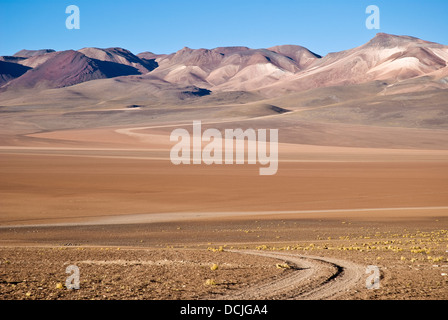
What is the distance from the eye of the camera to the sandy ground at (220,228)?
10438 millimetres

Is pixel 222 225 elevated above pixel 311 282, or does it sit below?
below

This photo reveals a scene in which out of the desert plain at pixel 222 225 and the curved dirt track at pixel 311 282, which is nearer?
the curved dirt track at pixel 311 282

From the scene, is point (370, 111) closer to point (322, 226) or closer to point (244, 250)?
point (322, 226)

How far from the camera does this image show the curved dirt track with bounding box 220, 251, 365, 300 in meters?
9.53

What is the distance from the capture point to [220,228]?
22.9 metres

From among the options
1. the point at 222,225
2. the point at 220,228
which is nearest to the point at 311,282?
the point at 220,228

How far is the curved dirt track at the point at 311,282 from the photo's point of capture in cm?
953

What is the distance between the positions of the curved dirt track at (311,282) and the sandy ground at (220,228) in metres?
0.03

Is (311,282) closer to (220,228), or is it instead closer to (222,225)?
(220,228)

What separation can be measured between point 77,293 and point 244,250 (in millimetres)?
7248

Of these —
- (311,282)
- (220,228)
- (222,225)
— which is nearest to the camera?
(311,282)

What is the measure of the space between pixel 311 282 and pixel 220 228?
41.0ft

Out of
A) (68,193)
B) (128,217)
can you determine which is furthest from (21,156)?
(128,217)

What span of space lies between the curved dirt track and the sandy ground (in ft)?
0.11
